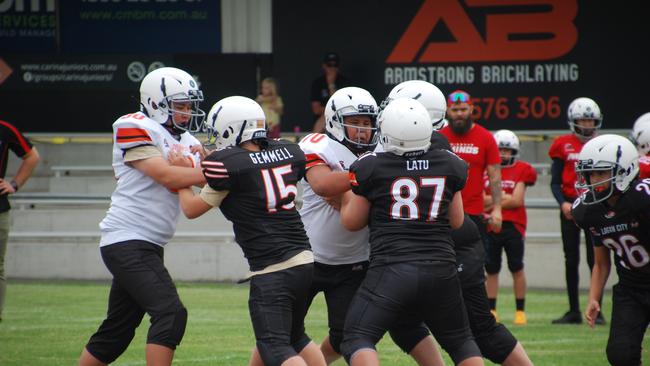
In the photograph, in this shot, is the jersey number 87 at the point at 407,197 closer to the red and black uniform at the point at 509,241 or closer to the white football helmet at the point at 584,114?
the white football helmet at the point at 584,114

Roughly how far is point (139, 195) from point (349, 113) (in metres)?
1.27

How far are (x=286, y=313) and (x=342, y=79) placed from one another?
9.69 meters

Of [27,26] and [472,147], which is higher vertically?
[27,26]

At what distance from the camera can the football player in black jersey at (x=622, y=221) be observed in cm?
682

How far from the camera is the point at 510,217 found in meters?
11.5

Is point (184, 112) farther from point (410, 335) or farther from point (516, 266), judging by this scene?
point (516, 266)

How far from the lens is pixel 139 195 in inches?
264

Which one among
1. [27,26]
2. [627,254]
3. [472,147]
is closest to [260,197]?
[627,254]

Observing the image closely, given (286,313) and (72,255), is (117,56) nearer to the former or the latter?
(72,255)

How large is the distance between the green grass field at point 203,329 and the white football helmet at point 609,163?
196 cm

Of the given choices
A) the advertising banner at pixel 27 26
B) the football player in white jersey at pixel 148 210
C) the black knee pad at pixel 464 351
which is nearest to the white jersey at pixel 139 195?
the football player in white jersey at pixel 148 210

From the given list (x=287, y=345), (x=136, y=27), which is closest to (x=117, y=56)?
(x=136, y=27)

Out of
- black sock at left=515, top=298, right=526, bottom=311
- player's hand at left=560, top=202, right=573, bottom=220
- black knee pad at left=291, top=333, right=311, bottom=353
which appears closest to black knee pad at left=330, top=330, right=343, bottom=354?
black knee pad at left=291, top=333, right=311, bottom=353

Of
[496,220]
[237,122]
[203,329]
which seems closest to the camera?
[237,122]
